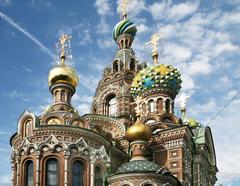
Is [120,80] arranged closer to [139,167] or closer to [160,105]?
[160,105]

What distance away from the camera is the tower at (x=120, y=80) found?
3155 centimetres

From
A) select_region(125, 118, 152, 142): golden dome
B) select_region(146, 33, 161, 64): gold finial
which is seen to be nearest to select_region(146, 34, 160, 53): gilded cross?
select_region(146, 33, 161, 64): gold finial

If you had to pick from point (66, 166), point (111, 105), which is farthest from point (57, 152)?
point (111, 105)

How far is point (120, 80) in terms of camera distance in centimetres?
3250

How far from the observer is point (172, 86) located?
96.6 feet

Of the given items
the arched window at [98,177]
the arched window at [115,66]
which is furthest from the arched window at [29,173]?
the arched window at [115,66]

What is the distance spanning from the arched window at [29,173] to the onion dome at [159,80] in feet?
30.5

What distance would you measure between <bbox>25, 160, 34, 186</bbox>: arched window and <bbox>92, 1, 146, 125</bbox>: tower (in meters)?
8.63

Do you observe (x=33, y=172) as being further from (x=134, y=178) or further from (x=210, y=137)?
(x=210, y=137)

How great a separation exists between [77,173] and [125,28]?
15370 millimetres

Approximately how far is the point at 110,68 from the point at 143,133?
10714 mm

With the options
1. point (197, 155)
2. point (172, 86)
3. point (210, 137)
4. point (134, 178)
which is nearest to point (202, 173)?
point (197, 155)

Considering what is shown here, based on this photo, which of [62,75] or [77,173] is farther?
[62,75]

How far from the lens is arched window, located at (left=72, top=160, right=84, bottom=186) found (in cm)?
2244
